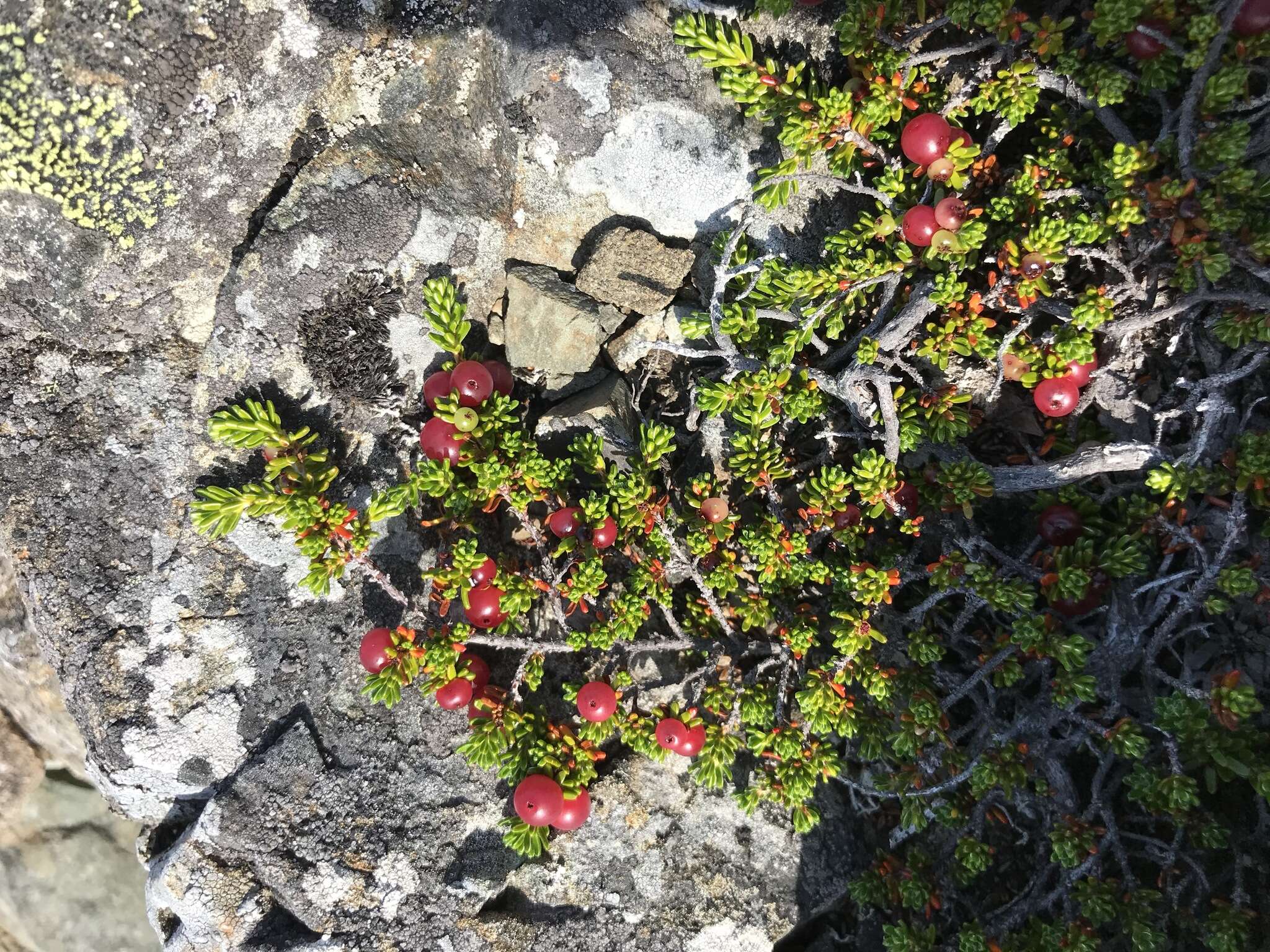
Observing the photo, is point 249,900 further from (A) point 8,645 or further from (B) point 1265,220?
(B) point 1265,220

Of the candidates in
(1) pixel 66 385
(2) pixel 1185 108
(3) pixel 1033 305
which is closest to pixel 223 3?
(1) pixel 66 385

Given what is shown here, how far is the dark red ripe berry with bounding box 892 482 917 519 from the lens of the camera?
4.03 metres

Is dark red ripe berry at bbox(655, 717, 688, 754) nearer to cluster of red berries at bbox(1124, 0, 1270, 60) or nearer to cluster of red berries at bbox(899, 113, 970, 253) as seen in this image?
cluster of red berries at bbox(899, 113, 970, 253)

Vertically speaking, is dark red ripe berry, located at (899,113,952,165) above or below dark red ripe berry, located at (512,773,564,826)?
above

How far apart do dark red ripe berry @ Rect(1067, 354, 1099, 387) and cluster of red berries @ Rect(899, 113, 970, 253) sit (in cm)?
81

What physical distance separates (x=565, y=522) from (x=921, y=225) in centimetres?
234

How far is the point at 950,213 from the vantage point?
3.65m

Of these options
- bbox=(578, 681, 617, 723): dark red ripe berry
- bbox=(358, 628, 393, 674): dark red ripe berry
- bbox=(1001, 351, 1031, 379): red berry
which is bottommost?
bbox=(578, 681, 617, 723): dark red ripe berry

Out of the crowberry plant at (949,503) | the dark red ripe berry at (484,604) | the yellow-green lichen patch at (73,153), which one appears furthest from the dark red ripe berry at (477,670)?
the yellow-green lichen patch at (73,153)

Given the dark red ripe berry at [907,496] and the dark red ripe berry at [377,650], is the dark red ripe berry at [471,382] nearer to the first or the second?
the dark red ripe berry at [377,650]

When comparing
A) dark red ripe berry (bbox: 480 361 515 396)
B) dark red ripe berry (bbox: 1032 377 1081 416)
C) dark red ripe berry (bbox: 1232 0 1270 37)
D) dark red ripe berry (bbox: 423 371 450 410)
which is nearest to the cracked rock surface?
dark red ripe berry (bbox: 423 371 450 410)

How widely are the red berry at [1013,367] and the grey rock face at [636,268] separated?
5.78 feet

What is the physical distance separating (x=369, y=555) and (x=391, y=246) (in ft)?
5.69

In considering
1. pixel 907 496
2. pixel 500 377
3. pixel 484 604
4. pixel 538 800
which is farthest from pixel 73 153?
pixel 907 496
